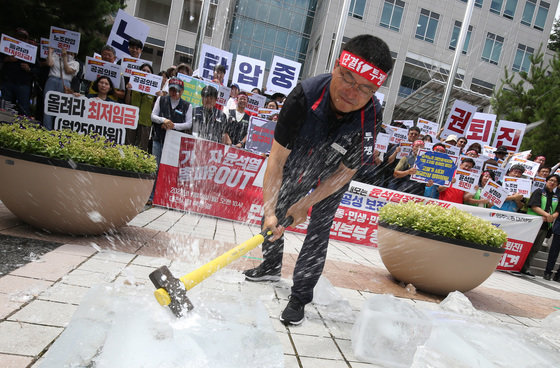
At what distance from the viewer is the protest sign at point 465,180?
7207 mm

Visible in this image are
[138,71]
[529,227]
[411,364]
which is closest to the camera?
[411,364]

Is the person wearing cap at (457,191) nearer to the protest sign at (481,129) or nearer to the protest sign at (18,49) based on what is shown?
the protest sign at (481,129)

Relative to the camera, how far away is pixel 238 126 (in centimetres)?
703

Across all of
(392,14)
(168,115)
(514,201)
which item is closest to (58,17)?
A: (168,115)

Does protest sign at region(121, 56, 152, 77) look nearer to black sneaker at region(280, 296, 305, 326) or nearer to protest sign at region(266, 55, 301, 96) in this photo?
protest sign at region(266, 55, 301, 96)

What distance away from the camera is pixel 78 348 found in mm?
1608

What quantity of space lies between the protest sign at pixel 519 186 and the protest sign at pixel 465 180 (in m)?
0.71

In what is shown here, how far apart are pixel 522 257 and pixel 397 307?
664cm

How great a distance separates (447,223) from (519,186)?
4589 millimetres

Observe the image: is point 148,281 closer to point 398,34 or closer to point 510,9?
point 398,34

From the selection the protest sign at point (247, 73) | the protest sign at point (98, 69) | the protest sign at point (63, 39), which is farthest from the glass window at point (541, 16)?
the protest sign at point (63, 39)

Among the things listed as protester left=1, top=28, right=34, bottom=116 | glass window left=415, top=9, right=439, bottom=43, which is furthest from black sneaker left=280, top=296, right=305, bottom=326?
glass window left=415, top=9, right=439, bottom=43

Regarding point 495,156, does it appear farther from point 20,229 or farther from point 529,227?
point 20,229

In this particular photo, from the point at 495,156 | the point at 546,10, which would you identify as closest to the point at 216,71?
the point at 495,156
